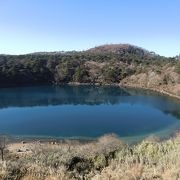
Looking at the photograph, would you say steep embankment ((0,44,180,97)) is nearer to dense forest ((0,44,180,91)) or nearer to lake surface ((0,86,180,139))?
dense forest ((0,44,180,91))

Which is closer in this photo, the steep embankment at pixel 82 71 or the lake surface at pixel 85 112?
the lake surface at pixel 85 112

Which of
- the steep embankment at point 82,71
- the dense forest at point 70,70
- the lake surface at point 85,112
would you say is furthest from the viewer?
the dense forest at point 70,70

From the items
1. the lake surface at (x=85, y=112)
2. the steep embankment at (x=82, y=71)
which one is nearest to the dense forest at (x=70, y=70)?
the steep embankment at (x=82, y=71)

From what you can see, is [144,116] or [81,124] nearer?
[81,124]

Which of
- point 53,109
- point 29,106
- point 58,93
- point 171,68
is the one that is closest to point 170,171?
point 53,109

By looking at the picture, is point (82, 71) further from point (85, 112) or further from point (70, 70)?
point (85, 112)

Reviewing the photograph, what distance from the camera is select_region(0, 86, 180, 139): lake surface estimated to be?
47.5 metres

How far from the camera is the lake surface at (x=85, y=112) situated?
47531mm

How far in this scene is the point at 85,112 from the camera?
2505 inches

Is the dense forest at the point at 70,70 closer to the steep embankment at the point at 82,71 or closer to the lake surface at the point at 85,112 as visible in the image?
the steep embankment at the point at 82,71

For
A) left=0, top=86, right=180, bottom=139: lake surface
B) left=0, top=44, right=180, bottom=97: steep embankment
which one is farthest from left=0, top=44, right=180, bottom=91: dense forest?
left=0, top=86, right=180, bottom=139: lake surface

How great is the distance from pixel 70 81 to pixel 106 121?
5520cm

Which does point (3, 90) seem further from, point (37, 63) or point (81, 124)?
point (81, 124)

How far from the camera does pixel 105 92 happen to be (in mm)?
90750
